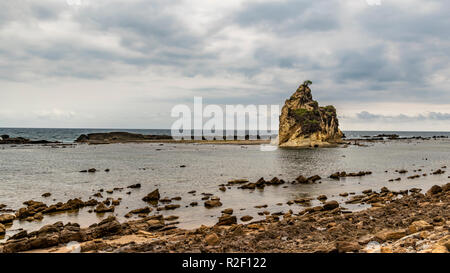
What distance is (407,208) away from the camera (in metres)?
18.0

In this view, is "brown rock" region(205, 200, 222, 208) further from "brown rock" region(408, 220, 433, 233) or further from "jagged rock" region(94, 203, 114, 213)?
"brown rock" region(408, 220, 433, 233)

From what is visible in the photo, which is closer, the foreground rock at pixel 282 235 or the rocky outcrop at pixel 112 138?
the foreground rock at pixel 282 235

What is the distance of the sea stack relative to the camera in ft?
340

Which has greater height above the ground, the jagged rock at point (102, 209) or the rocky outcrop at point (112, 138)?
the rocky outcrop at point (112, 138)

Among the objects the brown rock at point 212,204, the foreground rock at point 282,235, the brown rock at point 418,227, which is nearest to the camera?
the foreground rock at point 282,235

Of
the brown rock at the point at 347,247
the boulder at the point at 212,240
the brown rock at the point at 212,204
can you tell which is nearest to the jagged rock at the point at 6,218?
the brown rock at the point at 212,204

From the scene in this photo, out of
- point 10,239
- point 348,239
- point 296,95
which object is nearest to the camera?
point 348,239

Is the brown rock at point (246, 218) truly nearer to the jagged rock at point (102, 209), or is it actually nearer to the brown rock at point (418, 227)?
the brown rock at point (418, 227)

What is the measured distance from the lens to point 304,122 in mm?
103250

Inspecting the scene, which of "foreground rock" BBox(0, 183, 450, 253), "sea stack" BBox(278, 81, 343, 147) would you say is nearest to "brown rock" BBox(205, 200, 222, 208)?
"foreground rock" BBox(0, 183, 450, 253)

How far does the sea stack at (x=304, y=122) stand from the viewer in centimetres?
10356

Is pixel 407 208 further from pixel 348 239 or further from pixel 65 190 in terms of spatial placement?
pixel 65 190
